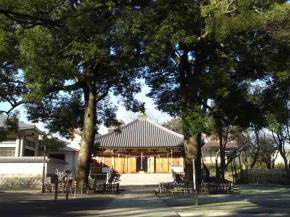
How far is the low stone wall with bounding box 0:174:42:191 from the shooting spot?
31.8 m

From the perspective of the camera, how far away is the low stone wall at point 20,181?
31819mm

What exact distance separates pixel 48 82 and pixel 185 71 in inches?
359

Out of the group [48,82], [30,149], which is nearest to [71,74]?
[48,82]

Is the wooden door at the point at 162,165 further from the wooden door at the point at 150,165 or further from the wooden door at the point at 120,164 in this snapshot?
the wooden door at the point at 120,164

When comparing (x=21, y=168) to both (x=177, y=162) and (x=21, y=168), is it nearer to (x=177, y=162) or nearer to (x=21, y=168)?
(x=21, y=168)

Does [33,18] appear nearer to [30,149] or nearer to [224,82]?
[224,82]

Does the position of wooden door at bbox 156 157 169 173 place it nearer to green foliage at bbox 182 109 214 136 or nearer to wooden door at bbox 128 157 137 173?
wooden door at bbox 128 157 137 173

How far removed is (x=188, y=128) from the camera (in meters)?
23.5

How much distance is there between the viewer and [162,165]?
50.3 meters

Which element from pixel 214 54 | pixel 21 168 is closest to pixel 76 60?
pixel 214 54

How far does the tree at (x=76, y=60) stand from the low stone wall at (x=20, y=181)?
4540 millimetres

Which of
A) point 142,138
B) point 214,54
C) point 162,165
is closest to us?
point 214,54

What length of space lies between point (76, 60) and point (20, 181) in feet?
45.2

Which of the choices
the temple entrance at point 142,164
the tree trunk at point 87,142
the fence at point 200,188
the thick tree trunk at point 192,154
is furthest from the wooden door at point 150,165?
the fence at point 200,188
